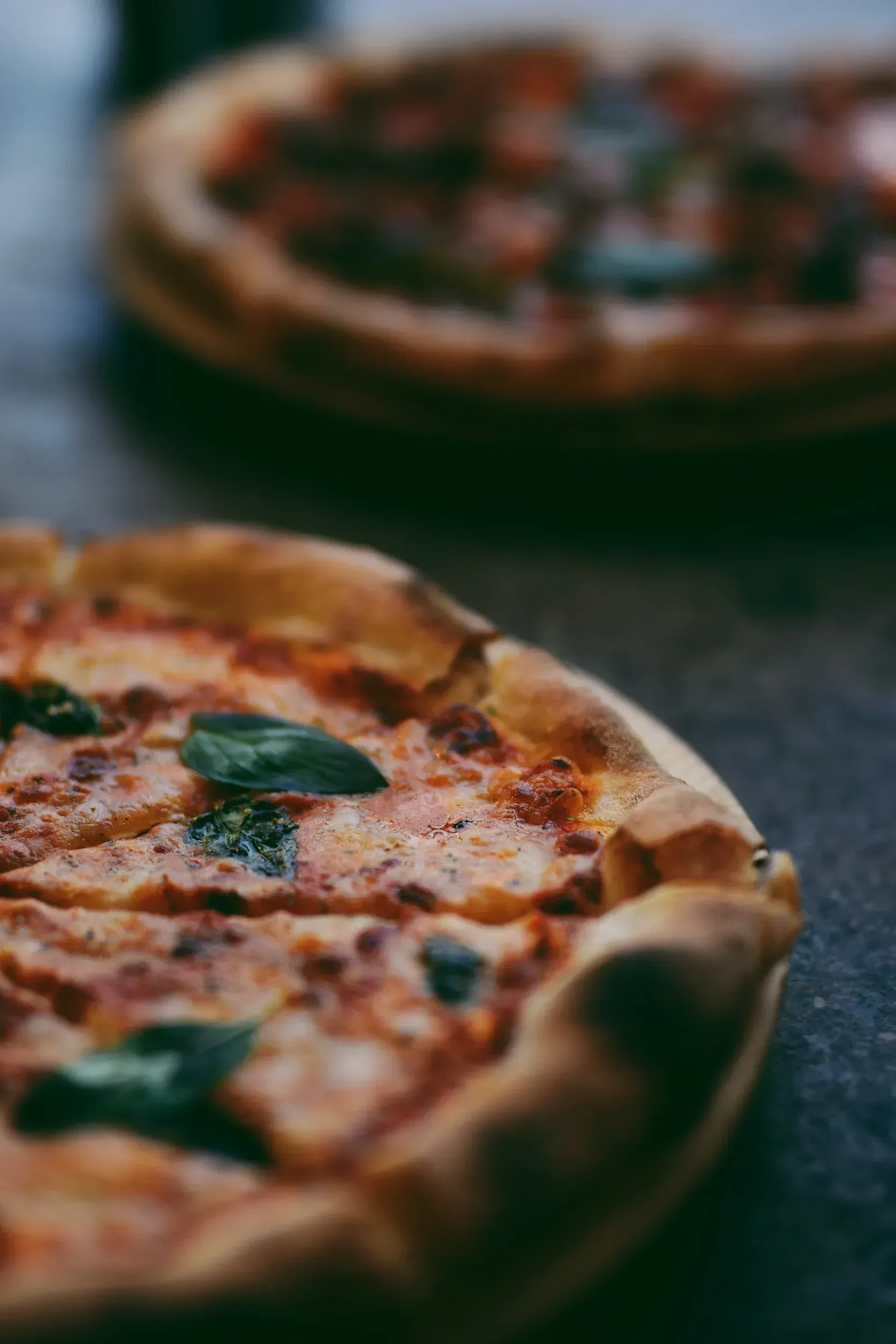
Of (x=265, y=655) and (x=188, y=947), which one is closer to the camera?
(x=188, y=947)

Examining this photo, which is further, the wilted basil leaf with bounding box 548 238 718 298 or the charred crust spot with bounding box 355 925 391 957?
the wilted basil leaf with bounding box 548 238 718 298

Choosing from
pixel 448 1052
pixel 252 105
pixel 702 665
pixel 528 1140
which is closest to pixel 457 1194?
pixel 528 1140

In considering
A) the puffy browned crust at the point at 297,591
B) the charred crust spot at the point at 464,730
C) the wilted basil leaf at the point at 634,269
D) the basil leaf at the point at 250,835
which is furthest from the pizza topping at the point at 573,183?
the basil leaf at the point at 250,835

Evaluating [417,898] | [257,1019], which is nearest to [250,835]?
[417,898]

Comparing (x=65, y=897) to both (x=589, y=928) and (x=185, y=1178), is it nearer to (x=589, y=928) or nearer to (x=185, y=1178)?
(x=185, y=1178)

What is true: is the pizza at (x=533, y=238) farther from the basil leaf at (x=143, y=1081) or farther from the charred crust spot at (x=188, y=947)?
the basil leaf at (x=143, y=1081)

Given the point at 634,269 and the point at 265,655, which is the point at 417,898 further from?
the point at 634,269

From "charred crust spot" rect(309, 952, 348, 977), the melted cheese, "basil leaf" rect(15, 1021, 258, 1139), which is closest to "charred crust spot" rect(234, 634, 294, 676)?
the melted cheese

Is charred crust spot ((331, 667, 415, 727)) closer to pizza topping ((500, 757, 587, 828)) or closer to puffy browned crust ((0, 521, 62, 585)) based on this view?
pizza topping ((500, 757, 587, 828))
